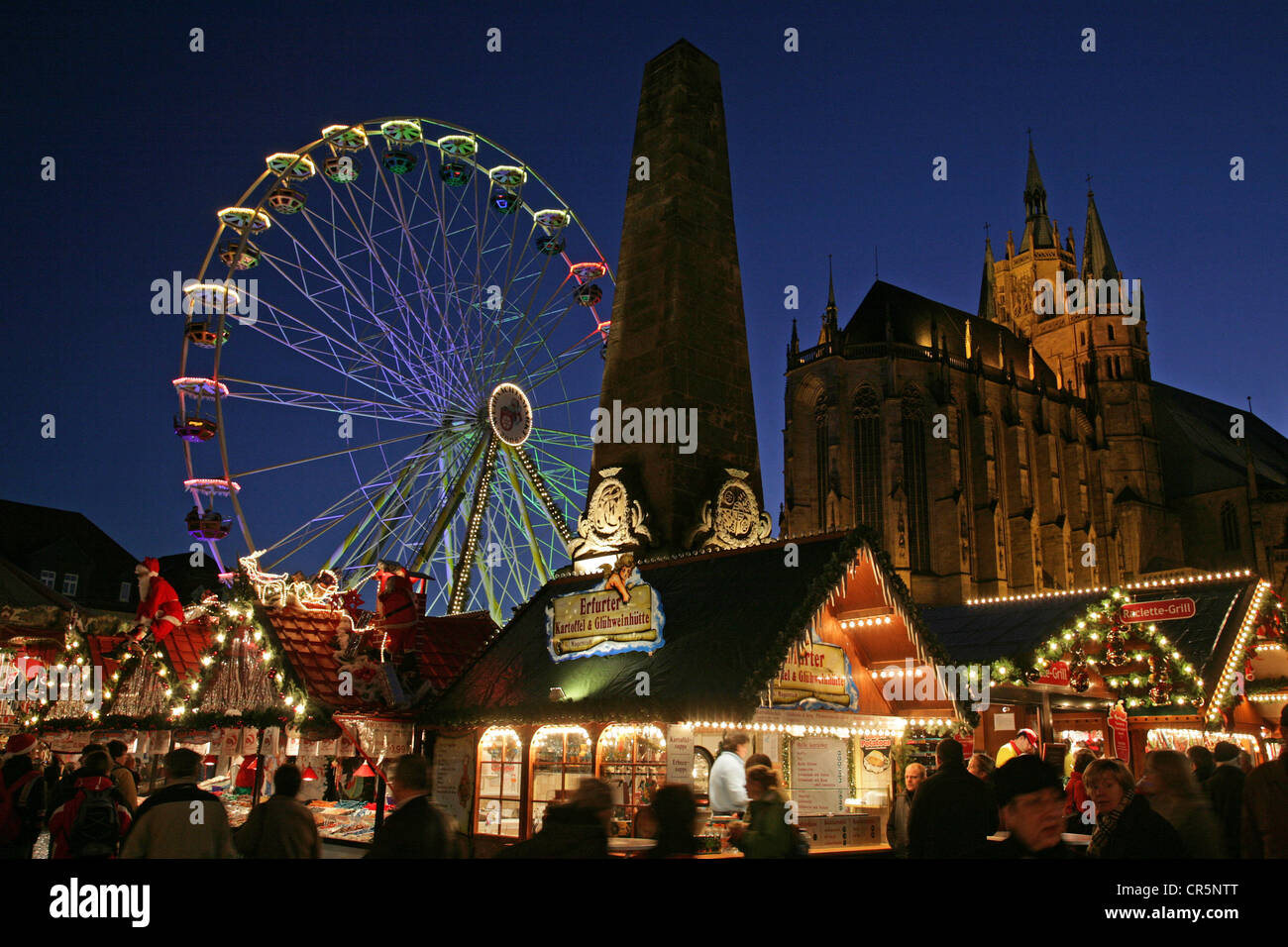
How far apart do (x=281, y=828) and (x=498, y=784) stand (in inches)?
272

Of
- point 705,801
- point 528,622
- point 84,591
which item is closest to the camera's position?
point 705,801

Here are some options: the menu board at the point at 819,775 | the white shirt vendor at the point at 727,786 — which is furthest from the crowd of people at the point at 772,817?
the menu board at the point at 819,775

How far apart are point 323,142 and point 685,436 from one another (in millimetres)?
11490

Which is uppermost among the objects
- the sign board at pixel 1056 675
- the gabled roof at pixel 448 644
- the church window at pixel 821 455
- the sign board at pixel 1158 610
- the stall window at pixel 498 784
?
the church window at pixel 821 455

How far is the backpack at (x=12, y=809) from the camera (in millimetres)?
7613

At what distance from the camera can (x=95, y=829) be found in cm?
597

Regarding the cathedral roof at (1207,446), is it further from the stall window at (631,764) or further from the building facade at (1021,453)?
the stall window at (631,764)

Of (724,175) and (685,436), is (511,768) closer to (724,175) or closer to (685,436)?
(685,436)

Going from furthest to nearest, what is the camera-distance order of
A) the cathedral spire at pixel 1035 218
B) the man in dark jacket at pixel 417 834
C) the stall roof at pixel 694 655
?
the cathedral spire at pixel 1035 218
the stall roof at pixel 694 655
the man in dark jacket at pixel 417 834

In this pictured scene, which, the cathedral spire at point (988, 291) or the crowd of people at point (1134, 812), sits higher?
the cathedral spire at point (988, 291)
